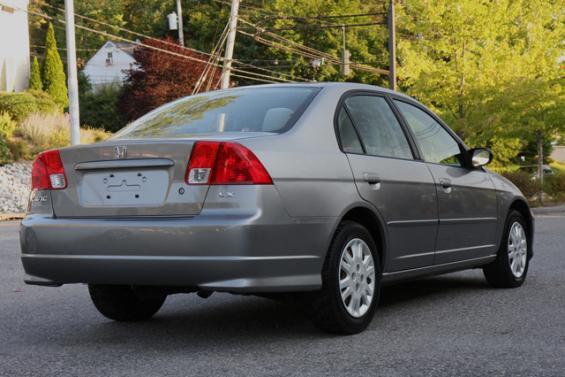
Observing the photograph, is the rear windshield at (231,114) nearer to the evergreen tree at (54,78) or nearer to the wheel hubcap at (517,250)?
the wheel hubcap at (517,250)

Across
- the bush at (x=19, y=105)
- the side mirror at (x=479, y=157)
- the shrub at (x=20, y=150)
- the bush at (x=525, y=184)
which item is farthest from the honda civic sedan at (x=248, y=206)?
the bush at (x=19, y=105)

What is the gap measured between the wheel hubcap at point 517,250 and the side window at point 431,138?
1.08m

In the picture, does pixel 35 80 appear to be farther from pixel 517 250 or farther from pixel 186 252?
pixel 186 252

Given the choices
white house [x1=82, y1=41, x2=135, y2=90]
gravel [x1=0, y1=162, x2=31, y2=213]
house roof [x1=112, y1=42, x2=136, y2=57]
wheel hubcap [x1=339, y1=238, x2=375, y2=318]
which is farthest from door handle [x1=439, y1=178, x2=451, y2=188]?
white house [x1=82, y1=41, x2=135, y2=90]

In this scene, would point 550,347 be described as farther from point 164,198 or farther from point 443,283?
point 443,283

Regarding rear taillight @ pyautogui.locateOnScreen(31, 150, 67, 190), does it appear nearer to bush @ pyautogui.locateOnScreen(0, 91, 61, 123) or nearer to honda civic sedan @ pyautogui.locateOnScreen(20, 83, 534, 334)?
honda civic sedan @ pyautogui.locateOnScreen(20, 83, 534, 334)

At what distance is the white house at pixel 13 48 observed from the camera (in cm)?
3950

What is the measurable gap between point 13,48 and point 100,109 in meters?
15.8

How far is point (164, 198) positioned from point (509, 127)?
77.4ft

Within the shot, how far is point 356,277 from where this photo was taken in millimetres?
6051

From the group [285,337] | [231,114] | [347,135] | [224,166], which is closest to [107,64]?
[231,114]

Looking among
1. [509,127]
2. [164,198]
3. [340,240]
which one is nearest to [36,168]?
[164,198]

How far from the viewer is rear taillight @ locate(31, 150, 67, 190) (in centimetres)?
588

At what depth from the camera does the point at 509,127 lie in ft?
91.1
